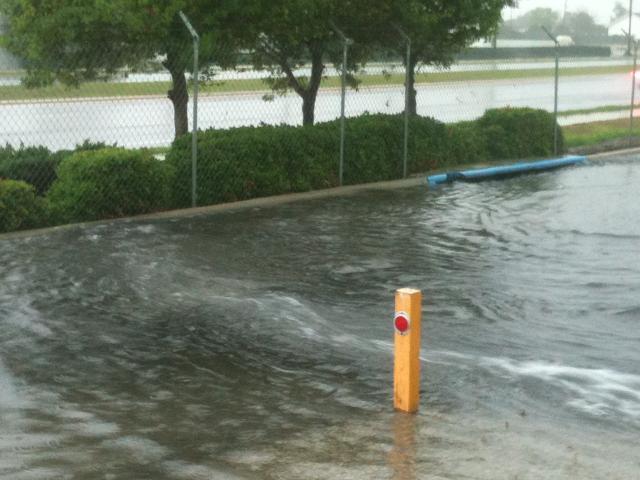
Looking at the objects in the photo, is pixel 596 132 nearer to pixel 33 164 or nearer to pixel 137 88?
pixel 137 88

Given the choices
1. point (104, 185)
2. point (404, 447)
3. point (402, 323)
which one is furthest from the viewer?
point (104, 185)

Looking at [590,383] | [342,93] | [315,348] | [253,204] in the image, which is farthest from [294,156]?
[590,383]

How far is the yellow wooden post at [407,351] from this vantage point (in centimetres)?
730

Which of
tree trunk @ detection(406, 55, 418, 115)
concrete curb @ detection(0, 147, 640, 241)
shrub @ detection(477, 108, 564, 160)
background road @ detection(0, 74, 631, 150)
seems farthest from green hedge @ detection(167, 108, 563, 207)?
background road @ detection(0, 74, 631, 150)

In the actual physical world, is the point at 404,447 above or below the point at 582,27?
below

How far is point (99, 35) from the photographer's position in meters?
15.8

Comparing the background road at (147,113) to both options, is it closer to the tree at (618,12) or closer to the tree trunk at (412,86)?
the tree trunk at (412,86)

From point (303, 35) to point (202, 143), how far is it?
104 inches

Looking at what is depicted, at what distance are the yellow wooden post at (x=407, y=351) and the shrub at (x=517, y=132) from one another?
1457 centimetres

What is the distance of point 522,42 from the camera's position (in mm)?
85250

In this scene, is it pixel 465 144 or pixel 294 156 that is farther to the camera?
pixel 465 144

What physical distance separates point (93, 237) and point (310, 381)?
584 centimetres

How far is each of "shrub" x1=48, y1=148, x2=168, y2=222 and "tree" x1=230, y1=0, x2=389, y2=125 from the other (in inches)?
111

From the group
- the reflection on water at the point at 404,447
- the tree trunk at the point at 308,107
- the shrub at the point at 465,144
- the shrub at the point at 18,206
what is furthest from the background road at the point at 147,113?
the reflection on water at the point at 404,447
